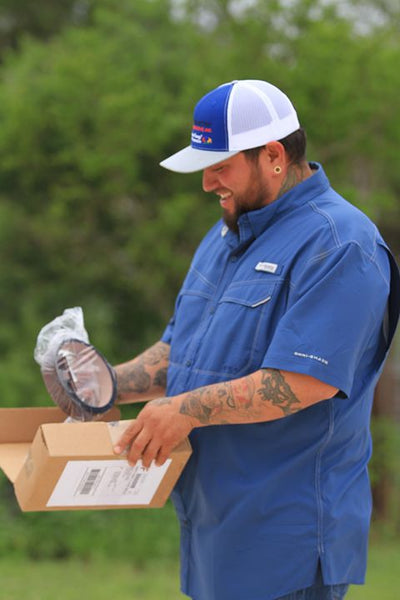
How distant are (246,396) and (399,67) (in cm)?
447

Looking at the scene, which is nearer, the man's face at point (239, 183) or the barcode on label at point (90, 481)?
the barcode on label at point (90, 481)

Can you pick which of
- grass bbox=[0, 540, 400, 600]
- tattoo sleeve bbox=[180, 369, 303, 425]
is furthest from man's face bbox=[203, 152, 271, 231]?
grass bbox=[0, 540, 400, 600]

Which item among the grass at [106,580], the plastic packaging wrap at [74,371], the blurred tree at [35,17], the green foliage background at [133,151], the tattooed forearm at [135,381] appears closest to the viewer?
the plastic packaging wrap at [74,371]

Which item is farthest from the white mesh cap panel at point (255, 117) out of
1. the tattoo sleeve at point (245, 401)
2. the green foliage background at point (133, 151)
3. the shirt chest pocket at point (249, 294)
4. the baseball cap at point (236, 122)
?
the green foliage background at point (133, 151)

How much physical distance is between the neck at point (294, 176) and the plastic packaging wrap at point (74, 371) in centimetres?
75

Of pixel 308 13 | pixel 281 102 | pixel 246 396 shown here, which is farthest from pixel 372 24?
pixel 246 396

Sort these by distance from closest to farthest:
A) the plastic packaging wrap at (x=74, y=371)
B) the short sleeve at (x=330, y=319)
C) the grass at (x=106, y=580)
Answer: the short sleeve at (x=330, y=319)
the plastic packaging wrap at (x=74, y=371)
the grass at (x=106, y=580)

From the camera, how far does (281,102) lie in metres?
2.60

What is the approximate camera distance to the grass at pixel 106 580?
504cm

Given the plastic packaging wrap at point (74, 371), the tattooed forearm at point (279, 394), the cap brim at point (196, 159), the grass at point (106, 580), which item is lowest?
the grass at point (106, 580)

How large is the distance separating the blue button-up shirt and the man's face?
41 millimetres

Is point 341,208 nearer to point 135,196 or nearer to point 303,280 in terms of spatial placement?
point 303,280

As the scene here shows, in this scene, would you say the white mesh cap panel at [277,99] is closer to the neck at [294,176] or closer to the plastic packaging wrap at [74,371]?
the neck at [294,176]

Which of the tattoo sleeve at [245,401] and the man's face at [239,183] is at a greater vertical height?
the man's face at [239,183]
